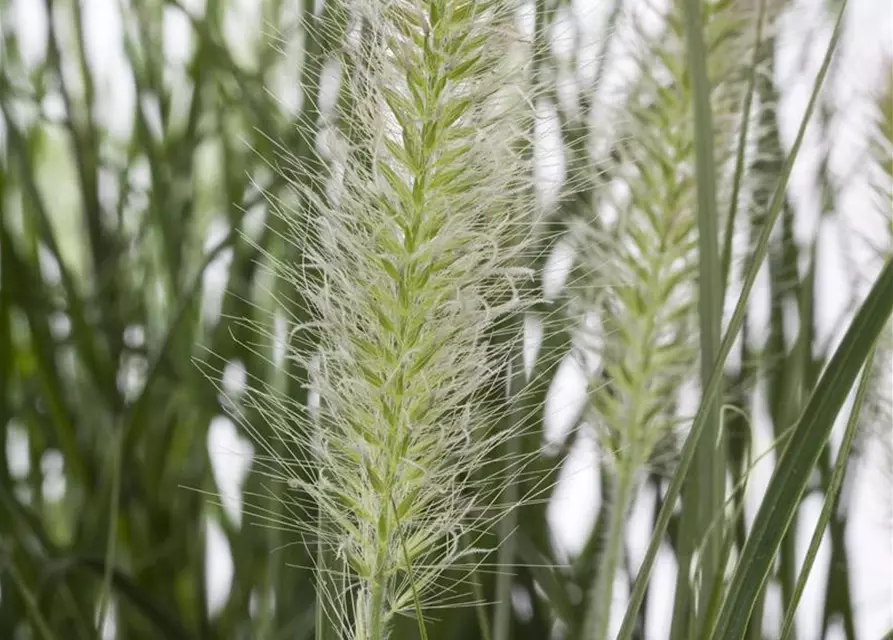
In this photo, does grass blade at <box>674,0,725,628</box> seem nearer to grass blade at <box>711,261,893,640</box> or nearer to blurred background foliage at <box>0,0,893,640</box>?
grass blade at <box>711,261,893,640</box>

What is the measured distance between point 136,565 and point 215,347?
0.45 ft

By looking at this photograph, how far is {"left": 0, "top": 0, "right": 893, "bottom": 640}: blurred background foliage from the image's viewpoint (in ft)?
1.69

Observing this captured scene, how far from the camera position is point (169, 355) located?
0.60 m

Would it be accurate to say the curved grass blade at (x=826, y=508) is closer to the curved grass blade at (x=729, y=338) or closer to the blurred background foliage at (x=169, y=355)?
the curved grass blade at (x=729, y=338)

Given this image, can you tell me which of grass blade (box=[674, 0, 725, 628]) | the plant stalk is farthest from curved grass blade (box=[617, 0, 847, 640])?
the plant stalk

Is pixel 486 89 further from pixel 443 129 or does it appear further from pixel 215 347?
Result: pixel 215 347

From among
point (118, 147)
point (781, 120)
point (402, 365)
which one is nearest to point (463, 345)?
point (402, 365)

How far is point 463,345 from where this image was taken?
33 centimetres

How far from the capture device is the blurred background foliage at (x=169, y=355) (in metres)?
0.51

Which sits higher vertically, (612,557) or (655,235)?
(655,235)

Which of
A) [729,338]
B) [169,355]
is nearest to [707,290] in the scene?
[729,338]

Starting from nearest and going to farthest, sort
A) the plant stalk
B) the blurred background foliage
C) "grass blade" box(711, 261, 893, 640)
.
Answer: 1. "grass blade" box(711, 261, 893, 640)
2. the plant stalk
3. the blurred background foliage

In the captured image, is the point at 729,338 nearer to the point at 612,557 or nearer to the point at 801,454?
the point at 801,454

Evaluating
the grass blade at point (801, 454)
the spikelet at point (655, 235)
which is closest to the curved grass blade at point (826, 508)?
the grass blade at point (801, 454)
